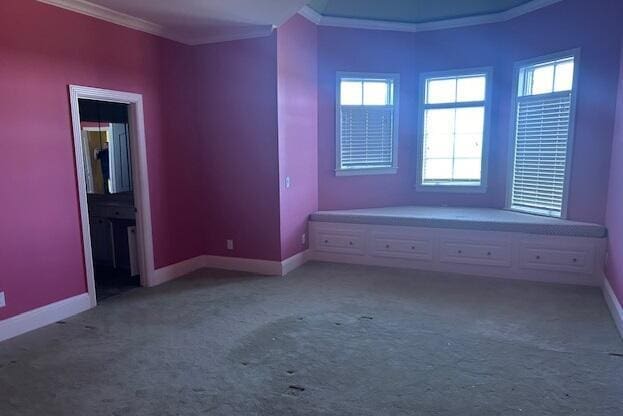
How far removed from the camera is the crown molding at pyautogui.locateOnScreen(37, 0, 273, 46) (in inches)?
136

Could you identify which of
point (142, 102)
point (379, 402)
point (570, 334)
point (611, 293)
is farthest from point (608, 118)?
point (142, 102)

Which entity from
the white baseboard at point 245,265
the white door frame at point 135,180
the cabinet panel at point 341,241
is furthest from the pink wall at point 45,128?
the cabinet panel at point 341,241

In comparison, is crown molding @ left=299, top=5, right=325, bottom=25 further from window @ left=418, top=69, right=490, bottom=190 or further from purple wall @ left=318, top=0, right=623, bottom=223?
window @ left=418, top=69, right=490, bottom=190

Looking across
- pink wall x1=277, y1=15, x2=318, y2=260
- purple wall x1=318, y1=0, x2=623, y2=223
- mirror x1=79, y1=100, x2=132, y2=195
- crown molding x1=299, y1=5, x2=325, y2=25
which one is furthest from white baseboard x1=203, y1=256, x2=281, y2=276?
crown molding x1=299, y1=5, x2=325, y2=25

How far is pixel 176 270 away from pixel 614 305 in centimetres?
420

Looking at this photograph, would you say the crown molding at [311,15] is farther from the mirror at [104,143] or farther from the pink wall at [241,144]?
the mirror at [104,143]

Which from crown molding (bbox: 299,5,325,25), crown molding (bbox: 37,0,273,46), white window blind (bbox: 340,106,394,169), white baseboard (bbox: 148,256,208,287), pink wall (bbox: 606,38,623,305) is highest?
crown molding (bbox: 299,5,325,25)

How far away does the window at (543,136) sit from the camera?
14.7ft

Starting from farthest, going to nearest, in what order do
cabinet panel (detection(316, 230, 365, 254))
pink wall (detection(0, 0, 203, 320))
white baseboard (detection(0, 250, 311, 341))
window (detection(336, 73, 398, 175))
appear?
window (detection(336, 73, 398, 175)) < cabinet panel (detection(316, 230, 365, 254)) < white baseboard (detection(0, 250, 311, 341)) < pink wall (detection(0, 0, 203, 320))

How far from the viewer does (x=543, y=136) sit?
4.68 m

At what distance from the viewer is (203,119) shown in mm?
4805

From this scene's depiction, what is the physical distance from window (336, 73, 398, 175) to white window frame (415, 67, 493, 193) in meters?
0.35

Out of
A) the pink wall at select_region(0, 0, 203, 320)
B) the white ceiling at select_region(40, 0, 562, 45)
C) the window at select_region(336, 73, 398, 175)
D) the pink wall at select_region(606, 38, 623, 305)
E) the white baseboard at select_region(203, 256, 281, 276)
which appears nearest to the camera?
the pink wall at select_region(0, 0, 203, 320)

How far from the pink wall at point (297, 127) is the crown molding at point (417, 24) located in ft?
0.44
